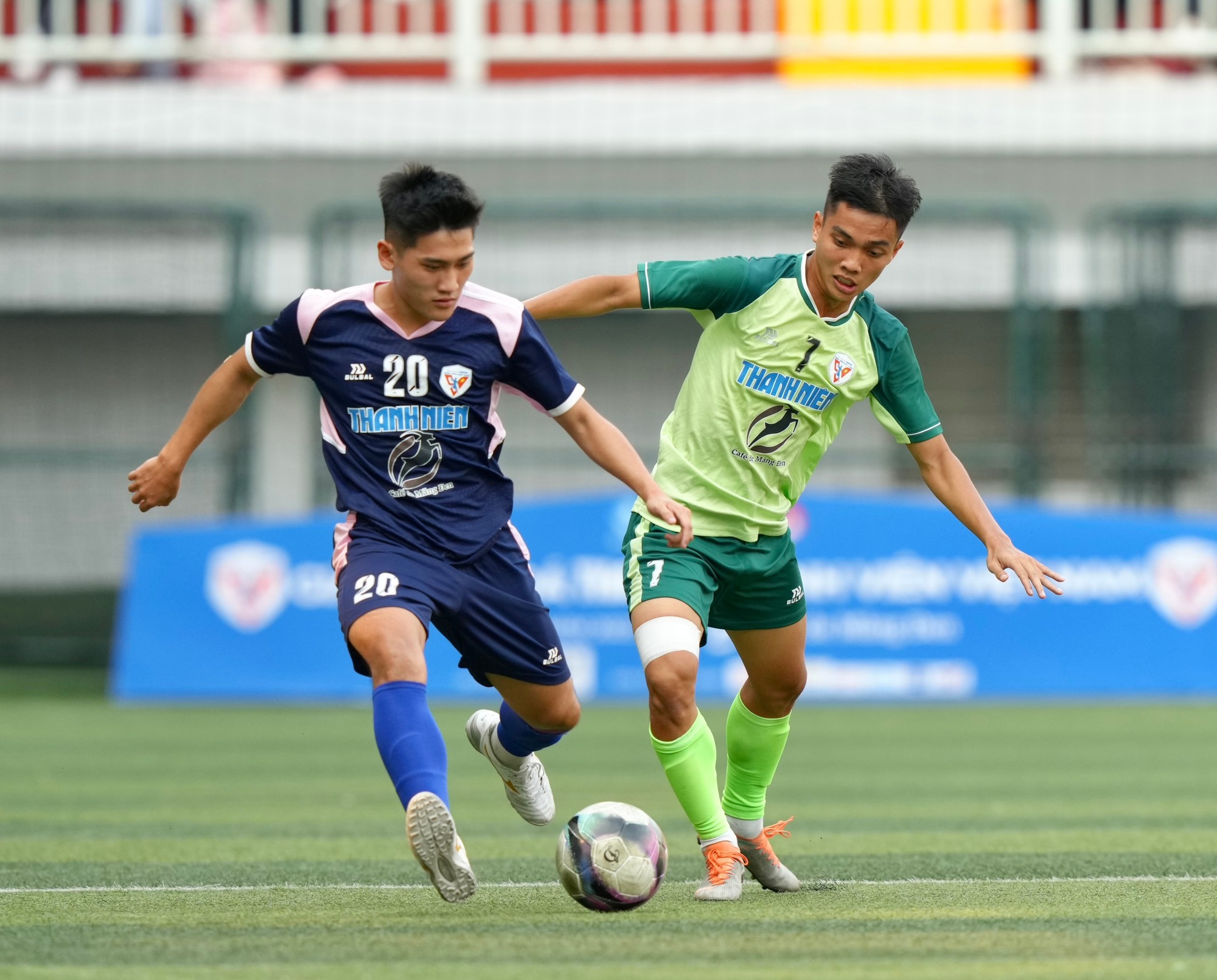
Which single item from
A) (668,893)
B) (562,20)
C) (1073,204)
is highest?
(562,20)

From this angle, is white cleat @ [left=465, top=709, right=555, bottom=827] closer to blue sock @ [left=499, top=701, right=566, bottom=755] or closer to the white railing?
blue sock @ [left=499, top=701, right=566, bottom=755]

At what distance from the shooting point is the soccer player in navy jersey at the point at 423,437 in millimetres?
5047

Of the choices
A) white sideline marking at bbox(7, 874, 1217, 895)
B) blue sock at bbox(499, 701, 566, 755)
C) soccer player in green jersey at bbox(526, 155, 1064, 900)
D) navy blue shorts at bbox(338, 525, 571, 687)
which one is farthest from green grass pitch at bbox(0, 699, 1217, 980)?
navy blue shorts at bbox(338, 525, 571, 687)

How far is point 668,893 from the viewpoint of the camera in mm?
5391

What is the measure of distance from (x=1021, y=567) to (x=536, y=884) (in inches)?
66.4

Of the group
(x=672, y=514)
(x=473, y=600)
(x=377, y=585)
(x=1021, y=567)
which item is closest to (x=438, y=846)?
(x=377, y=585)

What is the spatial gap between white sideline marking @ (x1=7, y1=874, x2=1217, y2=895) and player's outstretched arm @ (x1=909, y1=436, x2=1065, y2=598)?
2.75 feet

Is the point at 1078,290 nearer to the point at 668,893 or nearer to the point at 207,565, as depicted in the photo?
the point at 207,565

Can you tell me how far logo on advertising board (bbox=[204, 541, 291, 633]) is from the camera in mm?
12828

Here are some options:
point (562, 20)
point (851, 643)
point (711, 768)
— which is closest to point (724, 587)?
point (711, 768)

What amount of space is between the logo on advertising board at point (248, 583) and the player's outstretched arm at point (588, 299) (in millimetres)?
7651

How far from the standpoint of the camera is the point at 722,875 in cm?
524

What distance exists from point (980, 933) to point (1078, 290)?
39.8 ft

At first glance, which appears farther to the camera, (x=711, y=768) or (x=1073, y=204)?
(x=1073, y=204)
